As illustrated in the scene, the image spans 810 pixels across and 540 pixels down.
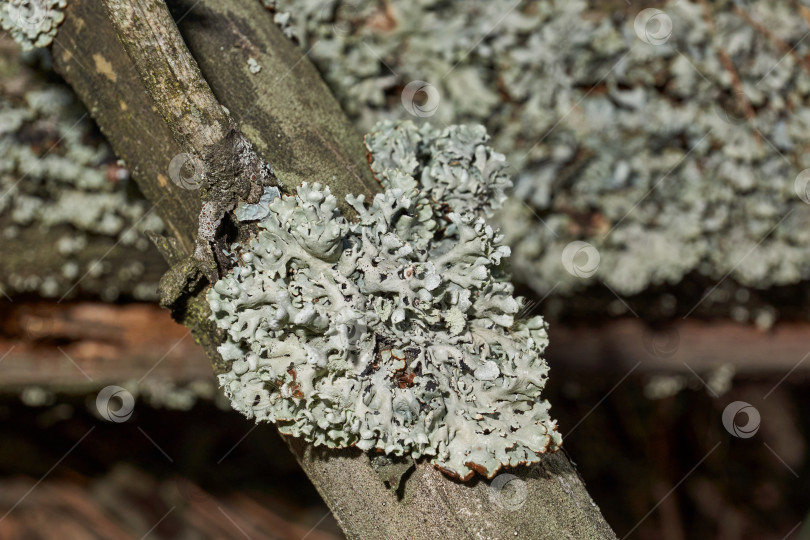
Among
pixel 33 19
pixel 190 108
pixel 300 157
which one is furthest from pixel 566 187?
pixel 33 19

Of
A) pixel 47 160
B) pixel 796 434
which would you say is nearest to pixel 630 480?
pixel 796 434

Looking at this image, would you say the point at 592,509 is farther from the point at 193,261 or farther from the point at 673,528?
the point at 673,528

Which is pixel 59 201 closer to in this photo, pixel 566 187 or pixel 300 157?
pixel 300 157

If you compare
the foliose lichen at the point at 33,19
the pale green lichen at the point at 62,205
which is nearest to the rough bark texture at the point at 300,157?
the foliose lichen at the point at 33,19

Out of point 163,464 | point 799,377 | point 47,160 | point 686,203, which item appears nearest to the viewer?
point 47,160

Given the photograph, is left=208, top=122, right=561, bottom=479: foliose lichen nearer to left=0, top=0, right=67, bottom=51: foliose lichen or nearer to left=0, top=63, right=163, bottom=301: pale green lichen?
left=0, top=0, right=67, bottom=51: foliose lichen
